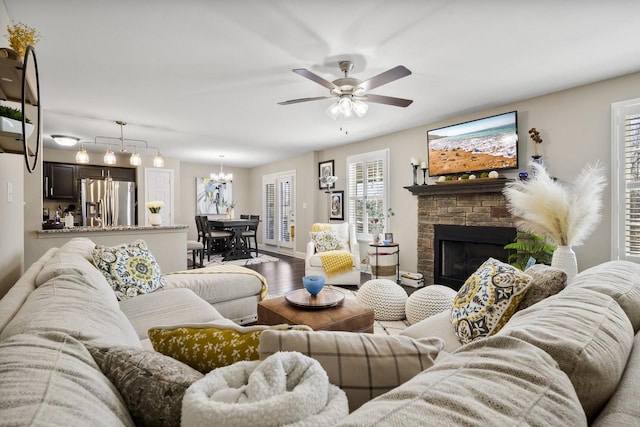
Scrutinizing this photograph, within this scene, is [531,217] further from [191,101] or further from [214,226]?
[214,226]

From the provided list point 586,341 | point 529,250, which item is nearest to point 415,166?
point 529,250

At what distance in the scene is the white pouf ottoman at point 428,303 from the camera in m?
2.52

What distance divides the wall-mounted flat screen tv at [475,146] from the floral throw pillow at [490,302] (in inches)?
97.9

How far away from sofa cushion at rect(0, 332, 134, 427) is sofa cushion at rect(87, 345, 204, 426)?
0.02 metres

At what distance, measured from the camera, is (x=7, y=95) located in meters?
1.44

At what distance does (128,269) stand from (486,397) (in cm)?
258

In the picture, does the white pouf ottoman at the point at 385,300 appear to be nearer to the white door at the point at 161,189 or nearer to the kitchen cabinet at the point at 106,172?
the white door at the point at 161,189

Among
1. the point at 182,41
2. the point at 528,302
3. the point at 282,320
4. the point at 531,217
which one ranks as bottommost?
the point at 282,320

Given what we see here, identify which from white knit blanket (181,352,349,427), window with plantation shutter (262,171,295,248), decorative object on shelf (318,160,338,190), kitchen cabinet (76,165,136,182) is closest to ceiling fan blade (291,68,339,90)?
white knit blanket (181,352,349,427)

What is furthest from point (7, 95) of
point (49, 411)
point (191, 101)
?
point (191, 101)

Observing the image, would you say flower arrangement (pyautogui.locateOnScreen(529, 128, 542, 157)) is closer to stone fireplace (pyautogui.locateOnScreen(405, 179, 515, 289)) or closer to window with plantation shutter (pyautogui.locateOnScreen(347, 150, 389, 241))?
stone fireplace (pyautogui.locateOnScreen(405, 179, 515, 289))

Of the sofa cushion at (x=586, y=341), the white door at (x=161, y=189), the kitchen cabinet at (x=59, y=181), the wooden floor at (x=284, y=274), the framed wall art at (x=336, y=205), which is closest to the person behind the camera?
the sofa cushion at (x=586, y=341)

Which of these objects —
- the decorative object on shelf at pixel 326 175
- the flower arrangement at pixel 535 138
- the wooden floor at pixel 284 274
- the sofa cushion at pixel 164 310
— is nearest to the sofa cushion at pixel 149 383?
the sofa cushion at pixel 164 310

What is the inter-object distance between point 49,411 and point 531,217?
2.24 m
